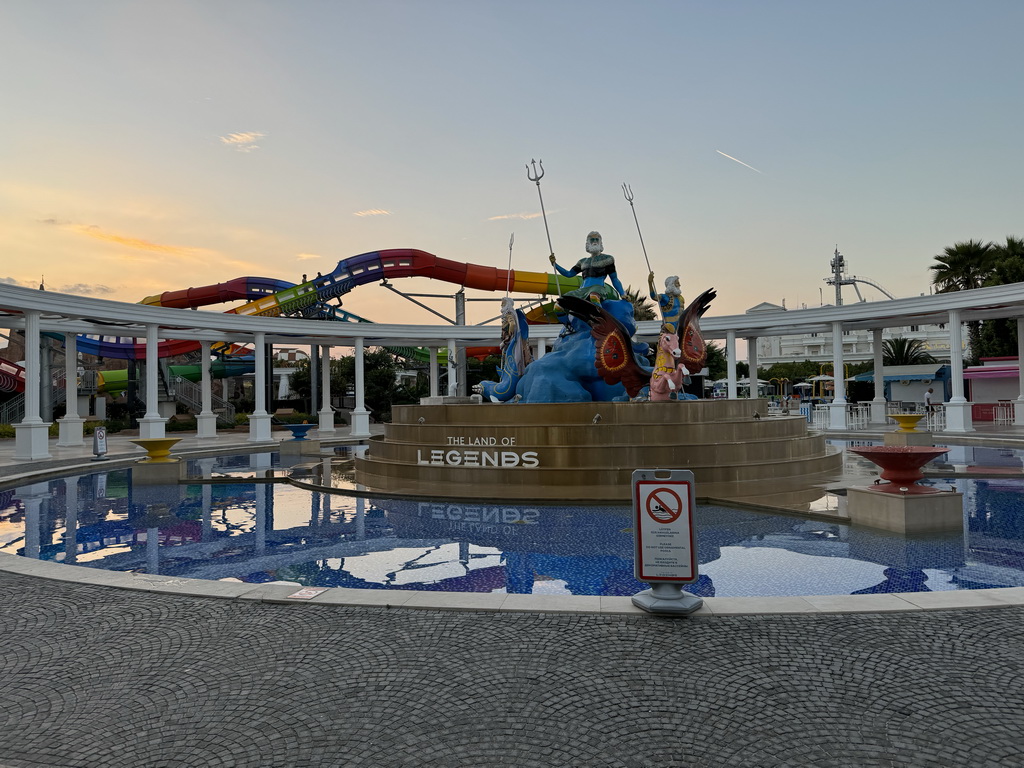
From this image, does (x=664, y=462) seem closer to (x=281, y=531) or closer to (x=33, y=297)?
(x=281, y=531)

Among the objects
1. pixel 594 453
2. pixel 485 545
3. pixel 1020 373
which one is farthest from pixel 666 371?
pixel 1020 373

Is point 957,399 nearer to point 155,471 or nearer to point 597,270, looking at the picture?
point 597,270

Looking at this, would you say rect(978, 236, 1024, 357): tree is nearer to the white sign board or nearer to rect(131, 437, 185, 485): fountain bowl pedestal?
the white sign board

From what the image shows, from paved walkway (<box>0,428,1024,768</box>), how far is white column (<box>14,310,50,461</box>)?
61.3ft

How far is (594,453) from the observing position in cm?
1240

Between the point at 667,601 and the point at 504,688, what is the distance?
1865mm

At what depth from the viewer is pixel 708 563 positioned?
284 inches

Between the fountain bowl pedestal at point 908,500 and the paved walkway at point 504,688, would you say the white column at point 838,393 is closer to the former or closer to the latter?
the fountain bowl pedestal at point 908,500

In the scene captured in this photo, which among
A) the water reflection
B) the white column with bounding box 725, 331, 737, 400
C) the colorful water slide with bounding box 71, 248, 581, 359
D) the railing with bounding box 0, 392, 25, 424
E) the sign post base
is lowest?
the water reflection

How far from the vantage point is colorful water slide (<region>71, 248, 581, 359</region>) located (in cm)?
3522

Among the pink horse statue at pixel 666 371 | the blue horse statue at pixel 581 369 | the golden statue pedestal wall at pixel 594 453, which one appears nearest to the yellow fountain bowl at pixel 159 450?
the golden statue pedestal wall at pixel 594 453

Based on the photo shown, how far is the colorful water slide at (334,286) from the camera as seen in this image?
3522 cm

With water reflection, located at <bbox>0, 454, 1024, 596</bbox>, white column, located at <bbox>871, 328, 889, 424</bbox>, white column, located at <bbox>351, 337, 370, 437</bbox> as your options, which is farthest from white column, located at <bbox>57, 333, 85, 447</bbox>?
white column, located at <bbox>871, 328, 889, 424</bbox>

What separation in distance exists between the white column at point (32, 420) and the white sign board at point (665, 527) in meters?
22.0
